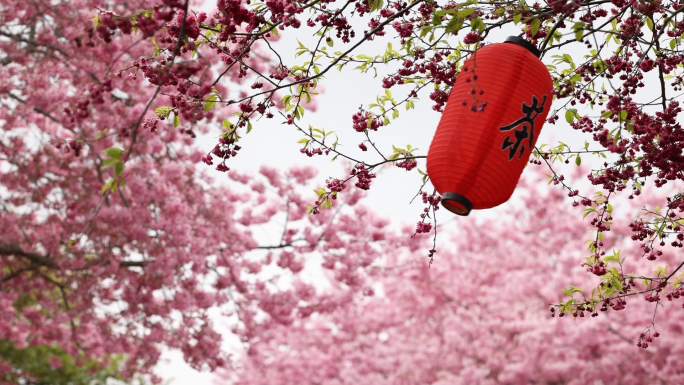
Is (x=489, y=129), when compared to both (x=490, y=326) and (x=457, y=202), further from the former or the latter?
(x=490, y=326)

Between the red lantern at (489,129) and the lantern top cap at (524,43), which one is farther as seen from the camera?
the lantern top cap at (524,43)

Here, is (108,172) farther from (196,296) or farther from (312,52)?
(312,52)

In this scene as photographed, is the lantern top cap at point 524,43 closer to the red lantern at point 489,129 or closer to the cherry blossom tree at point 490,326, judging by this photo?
the red lantern at point 489,129

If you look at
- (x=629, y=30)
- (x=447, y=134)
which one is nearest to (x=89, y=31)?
(x=447, y=134)

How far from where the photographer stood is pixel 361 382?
1408 cm

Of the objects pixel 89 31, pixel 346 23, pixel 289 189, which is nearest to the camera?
pixel 89 31

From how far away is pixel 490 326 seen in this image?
1264cm

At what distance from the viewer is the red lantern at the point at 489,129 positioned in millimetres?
2631

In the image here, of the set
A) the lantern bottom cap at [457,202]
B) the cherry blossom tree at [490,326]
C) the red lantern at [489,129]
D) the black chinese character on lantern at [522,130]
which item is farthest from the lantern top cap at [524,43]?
the cherry blossom tree at [490,326]

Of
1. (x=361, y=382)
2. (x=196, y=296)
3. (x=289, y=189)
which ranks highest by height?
(x=289, y=189)

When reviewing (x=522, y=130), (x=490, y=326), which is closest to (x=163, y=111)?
(x=522, y=130)

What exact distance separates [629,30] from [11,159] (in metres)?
7.40

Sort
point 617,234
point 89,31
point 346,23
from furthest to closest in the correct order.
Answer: point 617,234, point 346,23, point 89,31

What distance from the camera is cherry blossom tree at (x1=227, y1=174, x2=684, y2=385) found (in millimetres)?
10625
